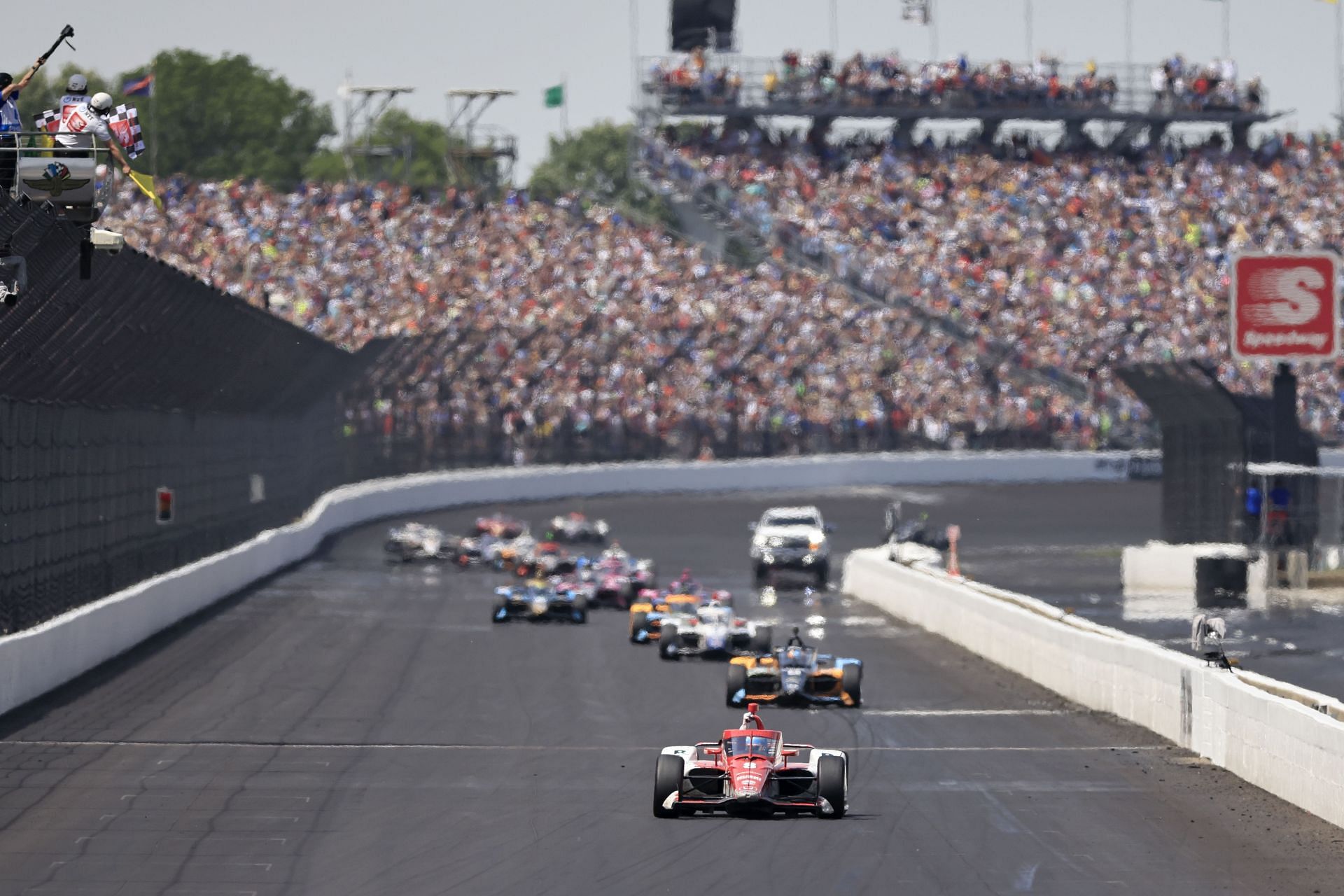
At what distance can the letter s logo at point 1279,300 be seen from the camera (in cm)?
3769

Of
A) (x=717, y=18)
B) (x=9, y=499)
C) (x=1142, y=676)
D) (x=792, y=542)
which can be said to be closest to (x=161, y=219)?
(x=792, y=542)

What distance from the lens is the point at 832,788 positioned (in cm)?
1469

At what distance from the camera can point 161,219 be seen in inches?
2330

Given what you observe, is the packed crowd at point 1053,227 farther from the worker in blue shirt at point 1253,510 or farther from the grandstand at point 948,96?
the worker in blue shirt at point 1253,510

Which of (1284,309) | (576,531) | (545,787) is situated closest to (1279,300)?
(1284,309)

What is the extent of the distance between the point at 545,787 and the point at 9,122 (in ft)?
21.1

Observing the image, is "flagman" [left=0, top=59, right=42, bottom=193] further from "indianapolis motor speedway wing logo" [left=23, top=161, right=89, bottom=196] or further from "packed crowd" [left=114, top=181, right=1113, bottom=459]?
"packed crowd" [left=114, top=181, right=1113, bottom=459]

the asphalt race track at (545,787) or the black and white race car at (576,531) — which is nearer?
the asphalt race track at (545,787)

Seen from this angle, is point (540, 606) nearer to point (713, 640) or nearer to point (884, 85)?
point (713, 640)

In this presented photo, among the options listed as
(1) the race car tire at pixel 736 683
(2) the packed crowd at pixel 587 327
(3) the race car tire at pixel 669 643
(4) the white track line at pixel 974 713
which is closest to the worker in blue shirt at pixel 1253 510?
(3) the race car tire at pixel 669 643

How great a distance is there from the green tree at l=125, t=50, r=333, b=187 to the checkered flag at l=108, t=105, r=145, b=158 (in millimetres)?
91363

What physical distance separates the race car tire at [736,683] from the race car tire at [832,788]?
642 centimetres

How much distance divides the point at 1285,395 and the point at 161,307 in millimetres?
18200

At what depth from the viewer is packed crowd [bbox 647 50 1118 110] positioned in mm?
78125
